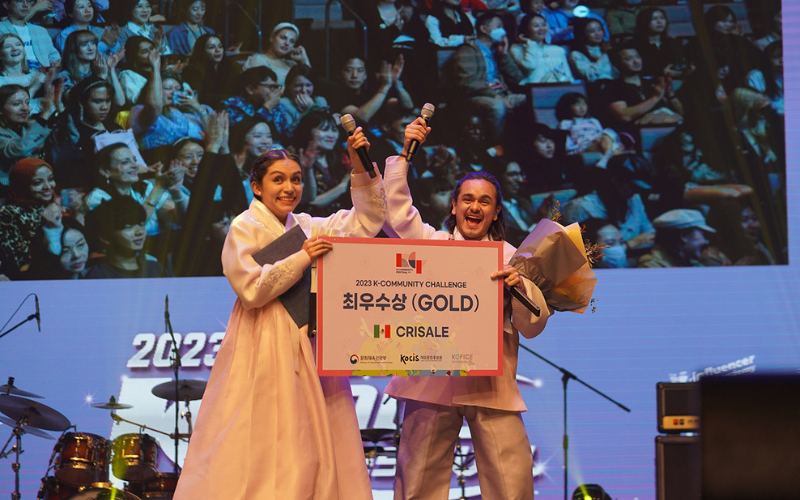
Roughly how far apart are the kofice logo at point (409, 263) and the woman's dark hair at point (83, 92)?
10.8 ft

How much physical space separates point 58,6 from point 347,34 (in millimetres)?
2009

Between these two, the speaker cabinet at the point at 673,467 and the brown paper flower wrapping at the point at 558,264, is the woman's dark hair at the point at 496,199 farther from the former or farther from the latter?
the speaker cabinet at the point at 673,467

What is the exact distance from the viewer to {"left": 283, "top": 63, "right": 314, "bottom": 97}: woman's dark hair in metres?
5.12

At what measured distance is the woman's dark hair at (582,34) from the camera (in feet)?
16.6

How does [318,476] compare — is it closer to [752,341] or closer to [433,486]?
[433,486]

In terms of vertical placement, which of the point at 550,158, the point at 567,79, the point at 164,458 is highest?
the point at 567,79

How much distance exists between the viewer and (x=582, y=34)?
5.04 m

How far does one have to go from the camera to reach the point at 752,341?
4.88m

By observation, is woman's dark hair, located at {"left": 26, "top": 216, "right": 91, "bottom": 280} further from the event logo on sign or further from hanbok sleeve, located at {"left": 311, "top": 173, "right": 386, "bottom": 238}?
the event logo on sign

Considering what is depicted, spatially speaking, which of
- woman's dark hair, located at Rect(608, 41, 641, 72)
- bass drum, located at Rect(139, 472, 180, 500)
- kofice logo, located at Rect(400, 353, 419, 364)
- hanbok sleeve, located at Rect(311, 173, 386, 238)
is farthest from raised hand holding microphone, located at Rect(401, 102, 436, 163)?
Result: bass drum, located at Rect(139, 472, 180, 500)

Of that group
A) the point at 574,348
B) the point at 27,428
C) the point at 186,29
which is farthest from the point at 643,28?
the point at 27,428

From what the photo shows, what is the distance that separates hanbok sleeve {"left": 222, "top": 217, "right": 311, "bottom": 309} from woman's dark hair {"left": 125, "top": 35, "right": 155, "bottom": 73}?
2877 millimetres

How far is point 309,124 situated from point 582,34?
1937mm

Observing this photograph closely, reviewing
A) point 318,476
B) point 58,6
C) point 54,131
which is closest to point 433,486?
point 318,476
